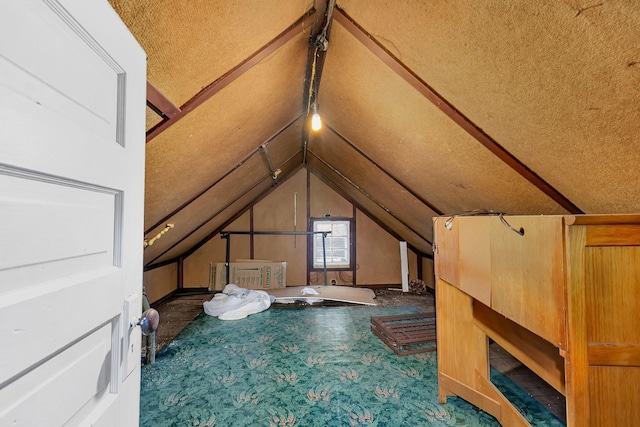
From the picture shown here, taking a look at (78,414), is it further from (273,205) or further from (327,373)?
(273,205)

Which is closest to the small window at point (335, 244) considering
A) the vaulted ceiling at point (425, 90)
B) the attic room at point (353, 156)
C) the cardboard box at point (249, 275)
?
the cardboard box at point (249, 275)

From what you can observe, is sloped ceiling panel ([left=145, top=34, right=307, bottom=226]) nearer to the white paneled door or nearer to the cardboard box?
the white paneled door

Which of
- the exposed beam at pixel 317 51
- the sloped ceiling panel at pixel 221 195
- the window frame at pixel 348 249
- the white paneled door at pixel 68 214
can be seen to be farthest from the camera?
the window frame at pixel 348 249

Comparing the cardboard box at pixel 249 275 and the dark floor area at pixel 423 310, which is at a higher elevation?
the cardboard box at pixel 249 275

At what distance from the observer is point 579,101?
1.10m

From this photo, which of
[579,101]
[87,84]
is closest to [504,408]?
[579,101]

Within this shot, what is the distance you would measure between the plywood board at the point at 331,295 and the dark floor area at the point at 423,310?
0.63 ft

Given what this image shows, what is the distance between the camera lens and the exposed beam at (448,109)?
1.54 m

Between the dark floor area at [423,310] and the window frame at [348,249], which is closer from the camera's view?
the dark floor area at [423,310]

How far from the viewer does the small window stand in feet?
18.3

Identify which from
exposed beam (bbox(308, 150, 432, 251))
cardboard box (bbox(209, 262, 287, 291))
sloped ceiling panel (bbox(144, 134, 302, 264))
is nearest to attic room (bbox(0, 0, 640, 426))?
sloped ceiling panel (bbox(144, 134, 302, 264))

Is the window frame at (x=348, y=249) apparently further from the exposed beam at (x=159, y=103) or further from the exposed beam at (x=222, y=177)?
the exposed beam at (x=159, y=103)

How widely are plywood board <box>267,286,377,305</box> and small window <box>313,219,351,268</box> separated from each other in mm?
697

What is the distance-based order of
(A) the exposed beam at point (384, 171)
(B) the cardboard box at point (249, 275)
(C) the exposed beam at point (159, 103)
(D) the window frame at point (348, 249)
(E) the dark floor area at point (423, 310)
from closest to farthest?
(C) the exposed beam at point (159, 103), (E) the dark floor area at point (423, 310), (A) the exposed beam at point (384, 171), (B) the cardboard box at point (249, 275), (D) the window frame at point (348, 249)
